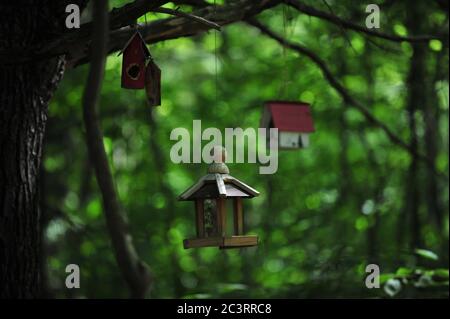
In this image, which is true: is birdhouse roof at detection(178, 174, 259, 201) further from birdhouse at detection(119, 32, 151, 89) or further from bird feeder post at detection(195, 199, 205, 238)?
birdhouse at detection(119, 32, 151, 89)

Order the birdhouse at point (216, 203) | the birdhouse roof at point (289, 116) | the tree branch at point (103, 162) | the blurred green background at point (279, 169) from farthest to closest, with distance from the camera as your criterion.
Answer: the blurred green background at point (279, 169) < the birdhouse roof at point (289, 116) < the birdhouse at point (216, 203) < the tree branch at point (103, 162)

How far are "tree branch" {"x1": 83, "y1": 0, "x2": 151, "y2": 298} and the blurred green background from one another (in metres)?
3.59

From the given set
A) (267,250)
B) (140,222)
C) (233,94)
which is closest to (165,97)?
(233,94)

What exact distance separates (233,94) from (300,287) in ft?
15.4

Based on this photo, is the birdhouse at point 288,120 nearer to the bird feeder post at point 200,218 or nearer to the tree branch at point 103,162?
the bird feeder post at point 200,218

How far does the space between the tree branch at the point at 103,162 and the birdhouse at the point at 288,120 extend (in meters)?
1.93

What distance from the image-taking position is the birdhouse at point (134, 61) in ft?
12.1

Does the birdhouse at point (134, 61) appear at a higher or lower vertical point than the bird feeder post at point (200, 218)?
higher

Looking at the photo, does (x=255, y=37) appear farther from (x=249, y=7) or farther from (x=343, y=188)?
(x=249, y=7)

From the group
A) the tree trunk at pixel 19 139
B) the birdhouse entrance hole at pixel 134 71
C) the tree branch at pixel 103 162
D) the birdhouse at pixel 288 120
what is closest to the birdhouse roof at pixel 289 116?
the birdhouse at pixel 288 120

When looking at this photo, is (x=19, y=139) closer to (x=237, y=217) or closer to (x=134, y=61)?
(x=134, y=61)

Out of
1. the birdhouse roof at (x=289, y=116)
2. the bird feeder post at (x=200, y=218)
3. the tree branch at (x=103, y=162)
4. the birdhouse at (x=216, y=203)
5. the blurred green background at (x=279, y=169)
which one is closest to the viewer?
the tree branch at (x=103, y=162)

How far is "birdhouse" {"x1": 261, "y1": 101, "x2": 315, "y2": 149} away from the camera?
4969 mm

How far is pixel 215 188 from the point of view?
3.74 metres
